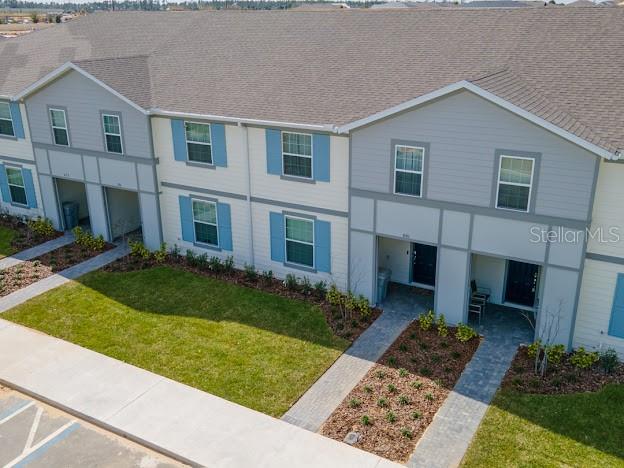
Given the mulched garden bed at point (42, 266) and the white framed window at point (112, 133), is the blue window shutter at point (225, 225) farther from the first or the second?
the mulched garden bed at point (42, 266)

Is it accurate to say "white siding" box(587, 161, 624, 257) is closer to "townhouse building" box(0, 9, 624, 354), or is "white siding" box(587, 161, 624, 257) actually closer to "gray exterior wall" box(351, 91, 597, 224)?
"townhouse building" box(0, 9, 624, 354)

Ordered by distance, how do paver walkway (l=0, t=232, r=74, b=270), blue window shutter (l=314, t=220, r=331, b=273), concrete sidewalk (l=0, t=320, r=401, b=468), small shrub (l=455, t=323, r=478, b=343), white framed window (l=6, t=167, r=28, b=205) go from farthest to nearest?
white framed window (l=6, t=167, r=28, b=205) → paver walkway (l=0, t=232, r=74, b=270) → blue window shutter (l=314, t=220, r=331, b=273) → small shrub (l=455, t=323, r=478, b=343) → concrete sidewalk (l=0, t=320, r=401, b=468)

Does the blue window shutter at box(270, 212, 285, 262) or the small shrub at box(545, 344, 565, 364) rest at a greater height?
the blue window shutter at box(270, 212, 285, 262)

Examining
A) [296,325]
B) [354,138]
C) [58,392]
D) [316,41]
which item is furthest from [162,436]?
[316,41]

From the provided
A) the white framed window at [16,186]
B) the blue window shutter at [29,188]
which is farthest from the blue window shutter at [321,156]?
the white framed window at [16,186]

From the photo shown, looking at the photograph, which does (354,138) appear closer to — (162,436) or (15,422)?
(162,436)

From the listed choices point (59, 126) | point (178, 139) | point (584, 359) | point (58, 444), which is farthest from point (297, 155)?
point (59, 126)

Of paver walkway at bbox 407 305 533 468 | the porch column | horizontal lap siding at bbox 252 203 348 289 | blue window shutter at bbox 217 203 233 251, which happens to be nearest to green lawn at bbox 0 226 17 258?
blue window shutter at bbox 217 203 233 251
